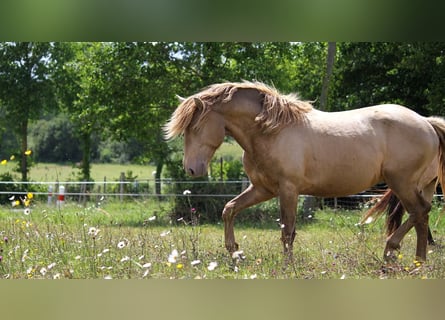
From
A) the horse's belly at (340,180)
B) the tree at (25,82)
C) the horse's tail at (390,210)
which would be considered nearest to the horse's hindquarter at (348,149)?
the horse's belly at (340,180)

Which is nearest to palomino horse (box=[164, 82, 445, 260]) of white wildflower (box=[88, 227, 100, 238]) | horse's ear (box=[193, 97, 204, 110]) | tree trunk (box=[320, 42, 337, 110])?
horse's ear (box=[193, 97, 204, 110])

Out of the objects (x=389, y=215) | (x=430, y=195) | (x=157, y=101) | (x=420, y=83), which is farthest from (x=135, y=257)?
(x=420, y=83)

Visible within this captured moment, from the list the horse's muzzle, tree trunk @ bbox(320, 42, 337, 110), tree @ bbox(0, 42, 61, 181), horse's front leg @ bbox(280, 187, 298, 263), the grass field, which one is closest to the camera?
the grass field

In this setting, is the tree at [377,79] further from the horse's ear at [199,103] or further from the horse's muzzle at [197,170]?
the horse's muzzle at [197,170]

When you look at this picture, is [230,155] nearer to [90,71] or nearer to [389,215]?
[90,71]

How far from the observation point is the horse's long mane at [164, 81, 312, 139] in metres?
5.91

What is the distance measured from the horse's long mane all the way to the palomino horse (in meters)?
0.01

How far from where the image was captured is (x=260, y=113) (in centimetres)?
618

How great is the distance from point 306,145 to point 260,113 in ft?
1.95

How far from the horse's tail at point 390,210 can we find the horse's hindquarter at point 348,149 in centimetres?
107

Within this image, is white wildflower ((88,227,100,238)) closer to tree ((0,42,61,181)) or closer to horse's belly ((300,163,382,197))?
horse's belly ((300,163,382,197))

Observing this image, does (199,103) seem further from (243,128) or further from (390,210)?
(390,210)

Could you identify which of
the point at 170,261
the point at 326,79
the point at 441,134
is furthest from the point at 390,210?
the point at 326,79

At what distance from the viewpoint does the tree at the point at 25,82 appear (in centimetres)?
2169
